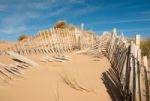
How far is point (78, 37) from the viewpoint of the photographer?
1198 cm

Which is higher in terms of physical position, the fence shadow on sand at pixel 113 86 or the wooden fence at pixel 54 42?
the wooden fence at pixel 54 42

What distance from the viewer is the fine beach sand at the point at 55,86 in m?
5.01

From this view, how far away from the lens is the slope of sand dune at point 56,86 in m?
5.01

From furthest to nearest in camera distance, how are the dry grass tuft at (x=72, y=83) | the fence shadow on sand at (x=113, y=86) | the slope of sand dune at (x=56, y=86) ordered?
the dry grass tuft at (x=72, y=83)
the slope of sand dune at (x=56, y=86)
the fence shadow on sand at (x=113, y=86)

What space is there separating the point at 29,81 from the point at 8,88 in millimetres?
650

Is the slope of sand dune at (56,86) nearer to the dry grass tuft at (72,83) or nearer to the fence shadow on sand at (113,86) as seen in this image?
the dry grass tuft at (72,83)

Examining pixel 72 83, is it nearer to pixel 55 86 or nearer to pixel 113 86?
pixel 55 86

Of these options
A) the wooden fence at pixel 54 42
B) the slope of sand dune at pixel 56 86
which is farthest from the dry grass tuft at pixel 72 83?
the wooden fence at pixel 54 42

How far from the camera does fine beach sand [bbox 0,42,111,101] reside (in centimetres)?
501

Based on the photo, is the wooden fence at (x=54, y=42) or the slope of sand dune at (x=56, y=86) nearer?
the slope of sand dune at (x=56, y=86)

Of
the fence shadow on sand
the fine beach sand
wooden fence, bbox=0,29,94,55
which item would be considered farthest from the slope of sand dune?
wooden fence, bbox=0,29,94,55

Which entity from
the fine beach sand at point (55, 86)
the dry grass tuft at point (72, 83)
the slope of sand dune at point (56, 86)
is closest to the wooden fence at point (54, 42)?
the fine beach sand at point (55, 86)

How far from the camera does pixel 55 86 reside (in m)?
5.57

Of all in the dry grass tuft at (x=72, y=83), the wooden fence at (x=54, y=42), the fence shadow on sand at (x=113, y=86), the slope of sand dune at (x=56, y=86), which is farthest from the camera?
the wooden fence at (x=54, y=42)
